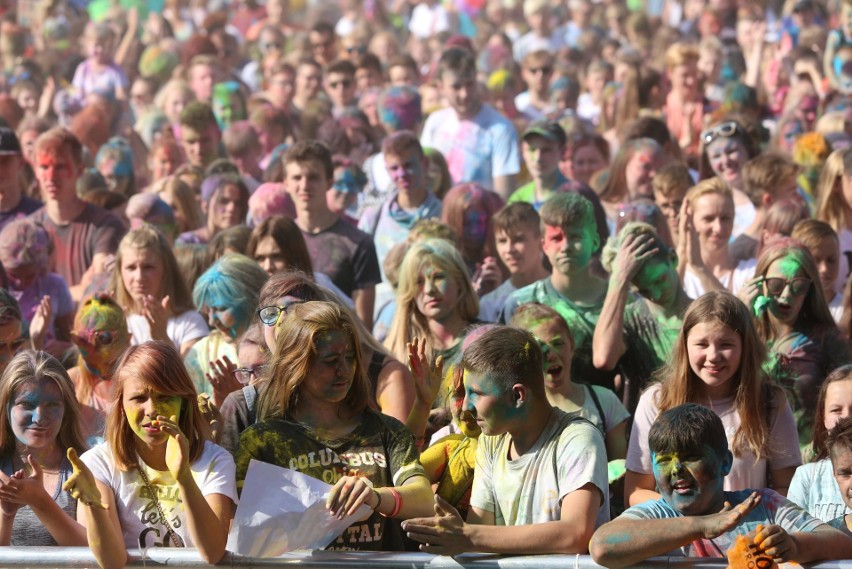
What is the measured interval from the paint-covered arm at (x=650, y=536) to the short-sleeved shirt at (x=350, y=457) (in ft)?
2.66

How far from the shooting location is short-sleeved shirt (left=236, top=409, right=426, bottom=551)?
5195 mm

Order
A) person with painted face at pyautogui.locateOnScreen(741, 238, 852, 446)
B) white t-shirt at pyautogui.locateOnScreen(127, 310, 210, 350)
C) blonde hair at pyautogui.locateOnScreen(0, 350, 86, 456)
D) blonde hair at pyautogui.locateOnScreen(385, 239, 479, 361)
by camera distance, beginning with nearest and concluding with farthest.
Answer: blonde hair at pyautogui.locateOnScreen(0, 350, 86, 456), person with painted face at pyautogui.locateOnScreen(741, 238, 852, 446), blonde hair at pyautogui.locateOnScreen(385, 239, 479, 361), white t-shirt at pyautogui.locateOnScreen(127, 310, 210, 350)

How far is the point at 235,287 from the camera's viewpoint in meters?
6.88

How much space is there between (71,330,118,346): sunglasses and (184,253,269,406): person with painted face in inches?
14.5

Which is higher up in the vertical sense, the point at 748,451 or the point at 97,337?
the point at 97,337

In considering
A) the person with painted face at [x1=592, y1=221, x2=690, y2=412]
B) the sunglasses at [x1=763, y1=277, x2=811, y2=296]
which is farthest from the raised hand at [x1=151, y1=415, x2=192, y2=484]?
the sunglasses at [x1=763, y1=277, x2=811, y2=296]

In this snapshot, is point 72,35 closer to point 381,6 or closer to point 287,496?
point 381,6

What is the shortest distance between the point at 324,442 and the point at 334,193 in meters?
4.93

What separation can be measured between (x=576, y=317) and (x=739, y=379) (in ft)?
4.84

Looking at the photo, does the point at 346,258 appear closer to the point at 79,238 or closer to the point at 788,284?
the point at 79,238

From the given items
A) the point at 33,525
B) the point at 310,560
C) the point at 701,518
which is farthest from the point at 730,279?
the point at 33,525

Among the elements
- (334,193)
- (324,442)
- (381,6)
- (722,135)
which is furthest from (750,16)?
(324,442)

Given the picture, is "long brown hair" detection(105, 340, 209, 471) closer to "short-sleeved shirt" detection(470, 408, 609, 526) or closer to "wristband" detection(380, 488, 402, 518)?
"wristband" detection(380, 488, 402, 518)

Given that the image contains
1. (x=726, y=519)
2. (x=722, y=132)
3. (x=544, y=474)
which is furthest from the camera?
(x=722, y=132)
